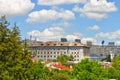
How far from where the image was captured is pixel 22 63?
108 ft

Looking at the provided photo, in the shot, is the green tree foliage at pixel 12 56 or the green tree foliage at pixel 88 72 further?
the green tree foliage at pixel 88 72

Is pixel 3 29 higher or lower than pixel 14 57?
higher

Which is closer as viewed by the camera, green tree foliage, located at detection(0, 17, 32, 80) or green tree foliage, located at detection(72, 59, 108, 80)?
green tree foliage, located at detection(0, 17, 32, 80)

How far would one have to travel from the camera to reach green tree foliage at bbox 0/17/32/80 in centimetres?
3206

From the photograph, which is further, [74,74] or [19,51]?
[74,74]

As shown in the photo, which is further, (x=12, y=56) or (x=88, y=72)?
(x=88, y=72)

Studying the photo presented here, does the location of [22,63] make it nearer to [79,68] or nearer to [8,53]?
[8,53]

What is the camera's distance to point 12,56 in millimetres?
32375

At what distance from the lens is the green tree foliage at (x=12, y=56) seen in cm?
3206

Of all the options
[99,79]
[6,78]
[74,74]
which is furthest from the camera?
[74,74]

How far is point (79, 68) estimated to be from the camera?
61000 mm

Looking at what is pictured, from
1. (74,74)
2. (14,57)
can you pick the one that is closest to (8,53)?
(14,57)

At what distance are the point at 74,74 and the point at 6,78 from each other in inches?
1272

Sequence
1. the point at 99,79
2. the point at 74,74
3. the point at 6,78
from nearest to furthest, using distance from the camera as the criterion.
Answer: the point at 6,78 → the point at 99,79 → the point at 74,74
